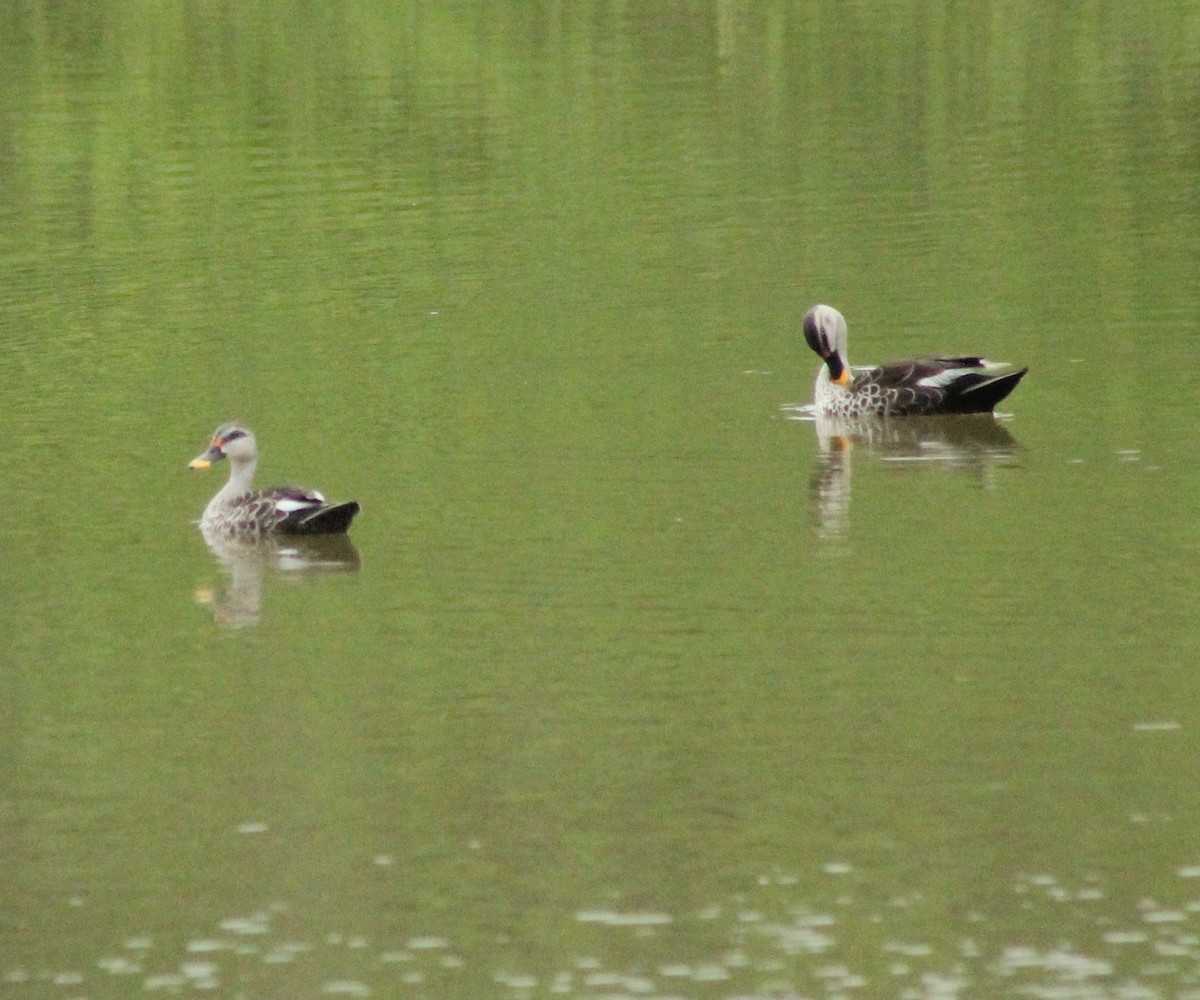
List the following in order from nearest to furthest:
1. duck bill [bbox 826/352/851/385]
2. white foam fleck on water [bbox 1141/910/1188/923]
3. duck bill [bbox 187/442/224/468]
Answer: white foam fleck on water [bbox 1141/910/1188/923] → duck bill [bbox 187/442/224/468] → duck bill [bbox 826/352/851/385]

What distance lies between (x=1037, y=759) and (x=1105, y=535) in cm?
414

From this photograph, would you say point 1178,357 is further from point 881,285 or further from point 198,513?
point 198,513

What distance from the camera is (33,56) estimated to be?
47594mm

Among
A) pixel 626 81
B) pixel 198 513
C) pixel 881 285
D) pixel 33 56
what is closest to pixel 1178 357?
pixel 881 285

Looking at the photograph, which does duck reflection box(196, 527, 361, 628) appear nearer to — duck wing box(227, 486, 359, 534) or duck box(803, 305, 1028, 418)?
duck wing box(227, 486, 359, 534)

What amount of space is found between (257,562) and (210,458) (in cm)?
150

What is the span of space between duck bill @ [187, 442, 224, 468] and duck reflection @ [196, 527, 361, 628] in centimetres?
68

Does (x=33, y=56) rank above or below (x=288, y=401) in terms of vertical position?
above

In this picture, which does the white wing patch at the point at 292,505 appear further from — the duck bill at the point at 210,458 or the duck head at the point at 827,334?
the duck head at the point at 827,334

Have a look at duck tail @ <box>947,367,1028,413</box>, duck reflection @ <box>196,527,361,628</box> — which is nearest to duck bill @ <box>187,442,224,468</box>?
duck reflection @ <box>196,527,361,628</box>

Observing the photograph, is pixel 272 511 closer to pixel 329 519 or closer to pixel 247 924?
pixel 329 519

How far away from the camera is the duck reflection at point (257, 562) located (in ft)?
48.5

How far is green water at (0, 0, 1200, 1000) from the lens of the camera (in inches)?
400

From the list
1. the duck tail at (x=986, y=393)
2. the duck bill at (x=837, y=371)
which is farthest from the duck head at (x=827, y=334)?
the duck tail at (x=986, y=393)
